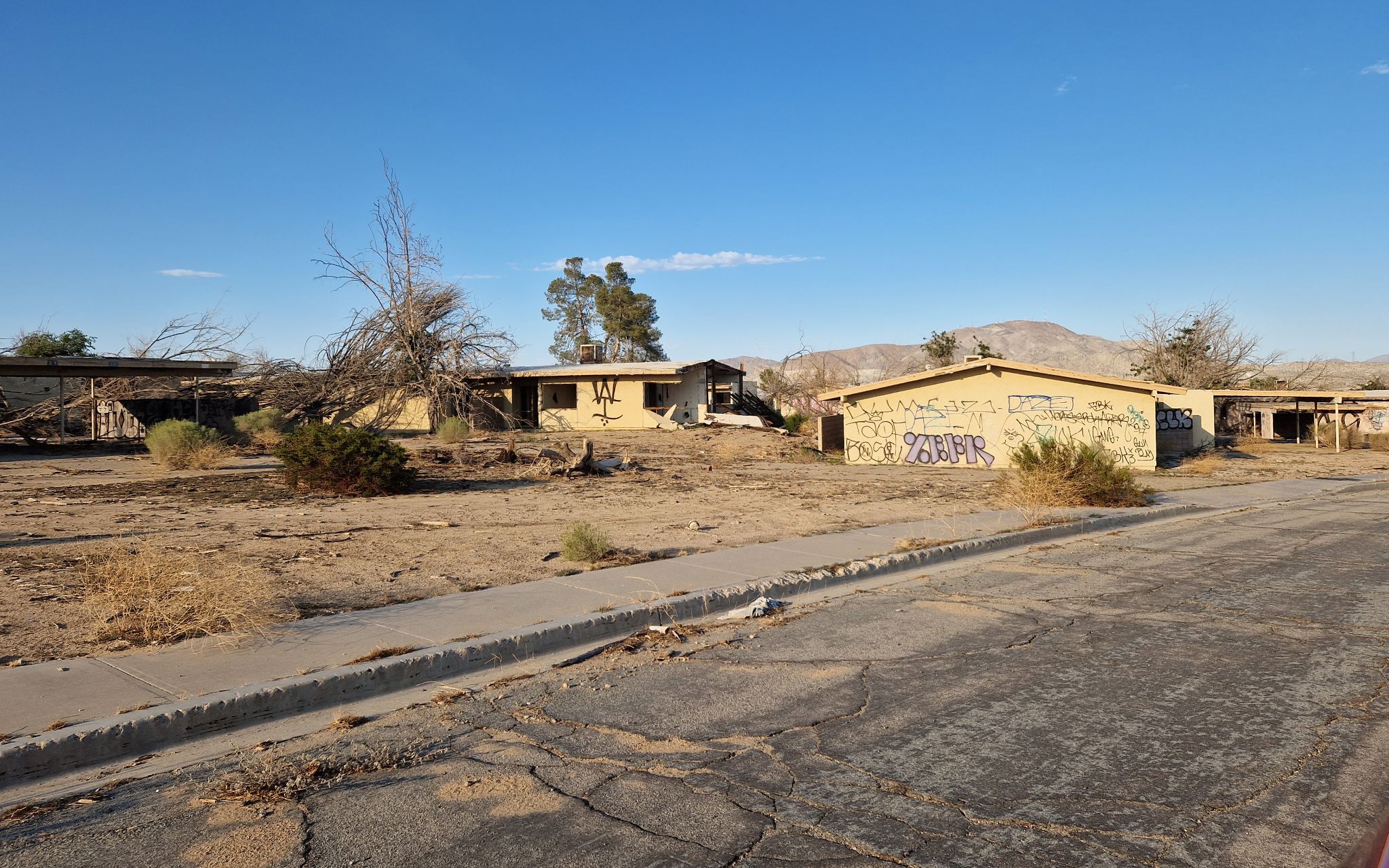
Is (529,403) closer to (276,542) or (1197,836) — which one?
(276,542)

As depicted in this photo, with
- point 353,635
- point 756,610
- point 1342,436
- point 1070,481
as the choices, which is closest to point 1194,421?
point 1342,436

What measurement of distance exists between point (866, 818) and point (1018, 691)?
A: 2.25 meters

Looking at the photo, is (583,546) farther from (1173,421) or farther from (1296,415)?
(1296,415)

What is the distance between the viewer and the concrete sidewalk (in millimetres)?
5570

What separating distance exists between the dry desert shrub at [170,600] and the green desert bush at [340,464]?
359 inches

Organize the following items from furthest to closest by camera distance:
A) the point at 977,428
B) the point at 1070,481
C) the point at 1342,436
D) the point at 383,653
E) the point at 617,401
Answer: the point at 617,401, the point at 1342,436, the point at 977,428, the point at 1070,481, the point at 383,653

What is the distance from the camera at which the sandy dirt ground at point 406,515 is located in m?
8.98

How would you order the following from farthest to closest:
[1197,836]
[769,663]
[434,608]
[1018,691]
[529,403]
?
[529,403] < [434,608] < [769,663] < [1018,691] < [1197,836]

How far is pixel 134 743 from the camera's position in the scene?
5.09 metres

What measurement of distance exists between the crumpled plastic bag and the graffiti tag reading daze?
61.9 ft

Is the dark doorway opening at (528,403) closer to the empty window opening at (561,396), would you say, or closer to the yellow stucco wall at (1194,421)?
the empty window opening at (561,396)

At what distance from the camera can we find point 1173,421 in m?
33.7

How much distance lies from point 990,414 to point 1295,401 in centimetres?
2247

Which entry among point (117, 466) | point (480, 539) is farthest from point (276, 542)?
point (117, 466)
